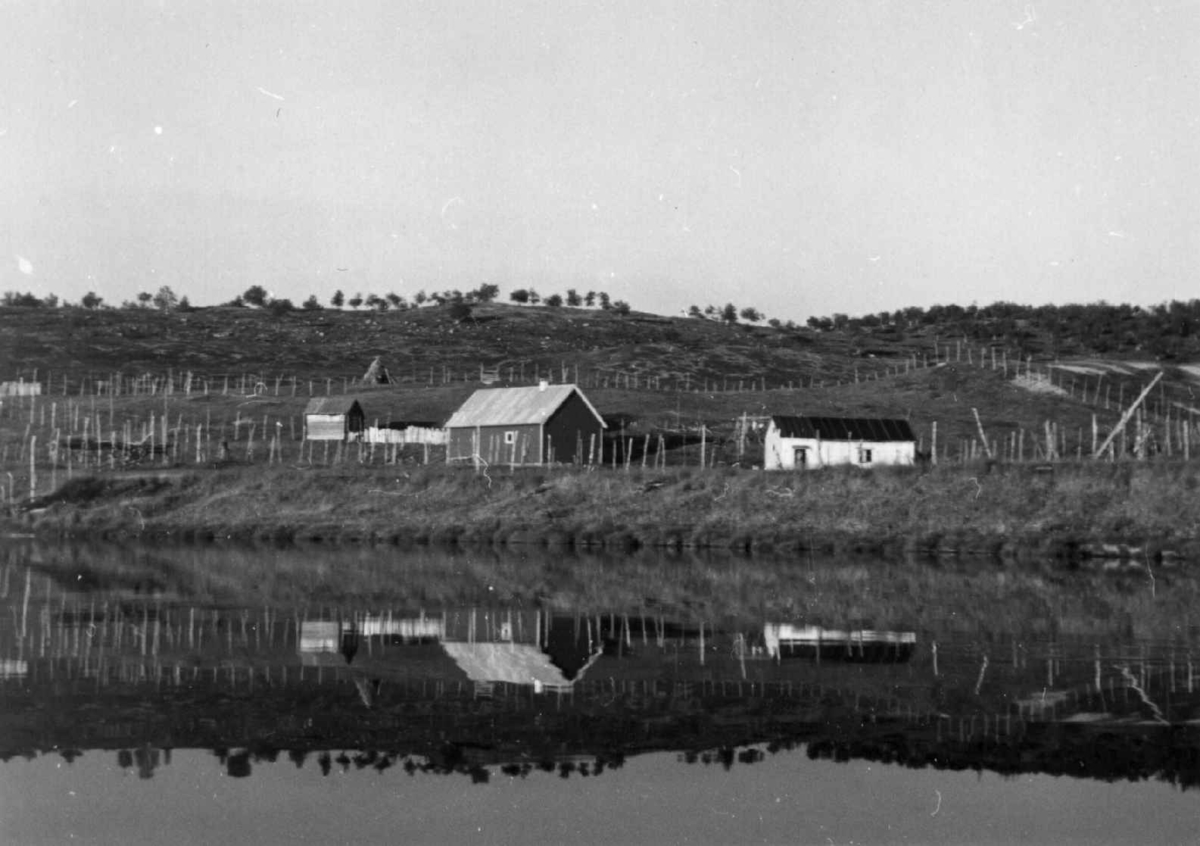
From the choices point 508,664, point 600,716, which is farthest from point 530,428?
point 600,716

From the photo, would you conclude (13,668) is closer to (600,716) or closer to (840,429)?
(600,716)

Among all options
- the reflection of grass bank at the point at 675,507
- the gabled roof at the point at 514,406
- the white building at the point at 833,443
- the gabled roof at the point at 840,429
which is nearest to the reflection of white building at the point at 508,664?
the reflection of grass bank at the point at 675,507

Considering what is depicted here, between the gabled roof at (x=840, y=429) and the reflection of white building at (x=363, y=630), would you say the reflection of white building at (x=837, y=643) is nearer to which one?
the reflection of white building at (x=363, y=630)

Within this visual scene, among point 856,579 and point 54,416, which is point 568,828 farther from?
point 54,416

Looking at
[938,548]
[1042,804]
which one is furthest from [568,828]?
[938,548]

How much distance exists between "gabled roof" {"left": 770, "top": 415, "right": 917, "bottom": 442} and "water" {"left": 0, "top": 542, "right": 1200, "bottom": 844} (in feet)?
84.6

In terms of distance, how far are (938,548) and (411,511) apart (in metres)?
18.2

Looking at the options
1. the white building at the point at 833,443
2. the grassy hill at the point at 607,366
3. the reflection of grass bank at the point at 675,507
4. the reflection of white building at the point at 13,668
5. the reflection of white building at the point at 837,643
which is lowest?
the reflection of white building at the point at 13,668

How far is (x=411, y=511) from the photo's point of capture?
160 feet

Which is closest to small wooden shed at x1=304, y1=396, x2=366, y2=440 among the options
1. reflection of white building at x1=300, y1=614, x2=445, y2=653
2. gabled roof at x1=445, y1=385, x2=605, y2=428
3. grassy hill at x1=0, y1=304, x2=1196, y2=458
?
grassy hill at x1=0, y1=304, x2=1196, y2=458

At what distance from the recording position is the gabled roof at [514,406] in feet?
199

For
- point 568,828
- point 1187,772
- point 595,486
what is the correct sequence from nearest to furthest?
point 568,828 < point 1187,772 < point 595,486

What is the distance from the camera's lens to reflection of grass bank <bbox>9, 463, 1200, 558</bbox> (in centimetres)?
4109

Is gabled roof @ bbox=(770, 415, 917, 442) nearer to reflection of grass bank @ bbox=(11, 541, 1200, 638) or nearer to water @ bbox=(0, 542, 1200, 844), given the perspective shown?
reflection of grass bank @ bbox=(11, 541, 1200, 638)
